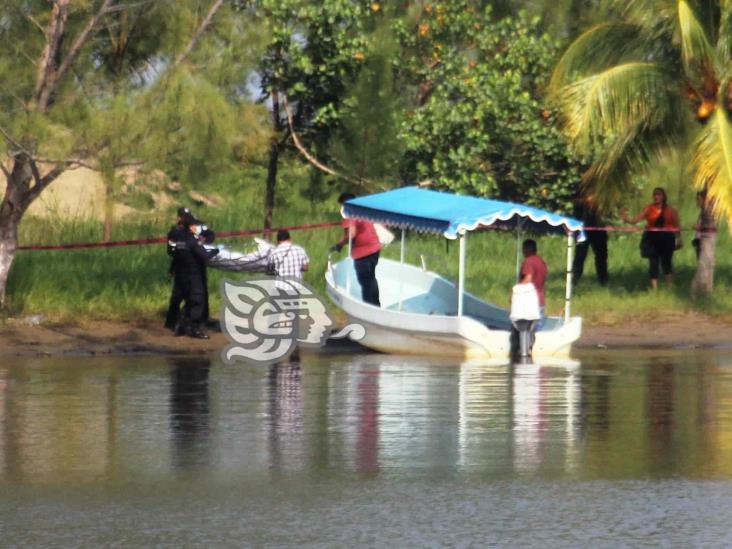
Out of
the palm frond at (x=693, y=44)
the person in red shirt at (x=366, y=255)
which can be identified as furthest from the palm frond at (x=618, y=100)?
the person in red shirt at (x=366, y=255)

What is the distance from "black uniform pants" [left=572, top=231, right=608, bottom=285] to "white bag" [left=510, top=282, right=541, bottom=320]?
6.72 m

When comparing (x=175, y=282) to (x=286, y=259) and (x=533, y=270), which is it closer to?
(x=286, y=259)

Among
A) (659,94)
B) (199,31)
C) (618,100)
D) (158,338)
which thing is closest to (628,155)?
(659,94)

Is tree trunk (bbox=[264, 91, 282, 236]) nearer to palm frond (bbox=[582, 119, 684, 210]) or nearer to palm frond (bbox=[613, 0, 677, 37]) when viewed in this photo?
palm frond (bbox=[582, 119, 684, 210])

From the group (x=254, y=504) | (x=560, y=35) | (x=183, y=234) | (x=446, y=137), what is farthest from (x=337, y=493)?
(x=560, y=35)

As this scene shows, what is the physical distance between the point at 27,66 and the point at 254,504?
524 inches

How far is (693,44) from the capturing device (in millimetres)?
23984

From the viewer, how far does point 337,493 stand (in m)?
10.1

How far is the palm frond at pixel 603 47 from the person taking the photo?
25703 mm

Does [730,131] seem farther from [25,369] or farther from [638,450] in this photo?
Answer: [638,450]

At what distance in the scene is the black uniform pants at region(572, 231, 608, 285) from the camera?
27.3 m

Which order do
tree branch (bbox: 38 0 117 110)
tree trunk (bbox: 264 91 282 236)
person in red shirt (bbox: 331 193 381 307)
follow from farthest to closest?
tree trunk (bbox: 264 91 282 236), person in red shirt (bbox: 331 193 381 307), tree branch (bbox: 38 0 117 110)

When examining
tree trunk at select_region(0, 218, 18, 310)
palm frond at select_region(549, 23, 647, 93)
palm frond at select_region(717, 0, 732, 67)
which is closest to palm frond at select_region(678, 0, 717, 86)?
palm frond at select_region(717, 0, 732, 67)

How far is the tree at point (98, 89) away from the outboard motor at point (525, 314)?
4.03 m
